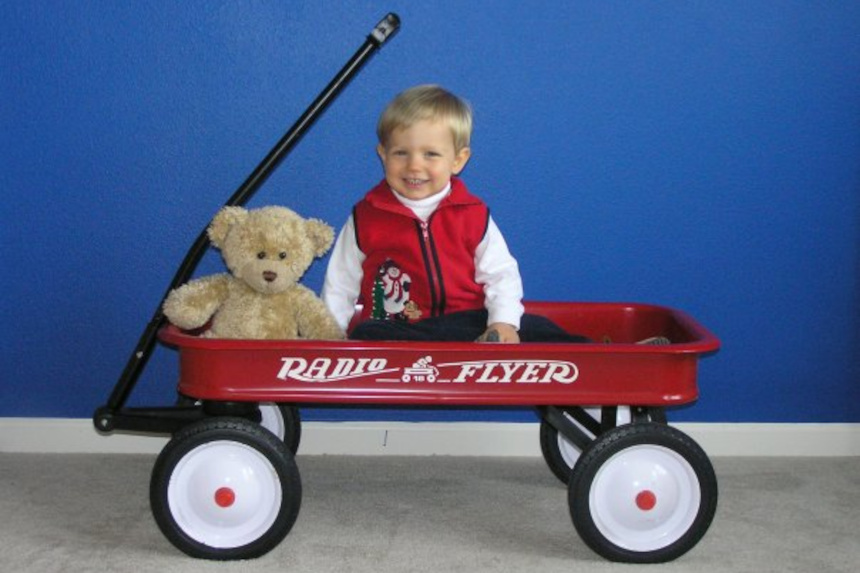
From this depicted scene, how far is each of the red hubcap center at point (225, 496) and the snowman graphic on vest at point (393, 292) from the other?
48cm

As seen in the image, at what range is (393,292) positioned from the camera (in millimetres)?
2252

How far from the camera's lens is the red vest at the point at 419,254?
7.29ft

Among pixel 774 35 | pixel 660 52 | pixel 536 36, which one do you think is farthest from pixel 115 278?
pixel 774 35

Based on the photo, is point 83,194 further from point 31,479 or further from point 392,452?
point 392,452

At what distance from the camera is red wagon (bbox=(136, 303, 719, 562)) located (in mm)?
1914

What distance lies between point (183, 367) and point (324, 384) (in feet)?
0.85

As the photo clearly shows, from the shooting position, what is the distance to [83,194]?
2.43 meters

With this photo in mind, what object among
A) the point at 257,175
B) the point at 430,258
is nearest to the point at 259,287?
the point at 257,175

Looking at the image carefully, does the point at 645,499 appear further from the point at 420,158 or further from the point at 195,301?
the point at 195,301

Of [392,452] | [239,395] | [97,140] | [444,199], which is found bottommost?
[392,452]

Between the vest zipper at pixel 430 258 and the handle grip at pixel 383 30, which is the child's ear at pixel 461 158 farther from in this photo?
the handle grip at pixel 383 30

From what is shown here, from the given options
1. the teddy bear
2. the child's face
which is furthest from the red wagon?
the child's face

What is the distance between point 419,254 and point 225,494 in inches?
23.7

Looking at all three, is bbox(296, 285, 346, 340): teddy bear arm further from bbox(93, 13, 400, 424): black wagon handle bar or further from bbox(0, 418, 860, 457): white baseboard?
bbox(0, 418, 860, 457): white baseboard
